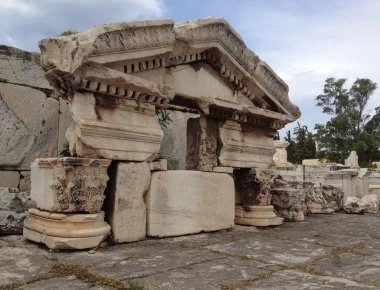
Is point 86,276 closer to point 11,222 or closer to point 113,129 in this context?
point 113,129

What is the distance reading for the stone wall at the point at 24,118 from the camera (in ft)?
18.7

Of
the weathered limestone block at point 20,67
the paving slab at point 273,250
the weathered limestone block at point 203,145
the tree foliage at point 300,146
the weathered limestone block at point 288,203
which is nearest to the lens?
the paving slab at point 273,250

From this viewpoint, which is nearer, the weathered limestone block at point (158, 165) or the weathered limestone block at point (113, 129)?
the weathered limestone block at point (113, 129)

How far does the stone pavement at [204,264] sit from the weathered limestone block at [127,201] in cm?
18

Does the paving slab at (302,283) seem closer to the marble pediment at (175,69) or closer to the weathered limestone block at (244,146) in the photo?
the marble pediment at (175,69)

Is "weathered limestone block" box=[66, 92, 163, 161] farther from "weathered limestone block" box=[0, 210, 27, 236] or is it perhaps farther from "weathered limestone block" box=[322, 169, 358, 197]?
"weathered limestone block" box=[322, 169, 358, 197]

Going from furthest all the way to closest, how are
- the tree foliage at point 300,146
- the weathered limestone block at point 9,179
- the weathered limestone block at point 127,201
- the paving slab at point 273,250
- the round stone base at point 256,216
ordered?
the tree foliage at point 300,146 → the round stone base at point 256,216 → the weathered limestone block at point 9,179 → the weathered limestone block at point 127,201 → the paving slab at point 273,250

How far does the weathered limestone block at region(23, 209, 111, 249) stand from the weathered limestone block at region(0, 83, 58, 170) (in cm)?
192

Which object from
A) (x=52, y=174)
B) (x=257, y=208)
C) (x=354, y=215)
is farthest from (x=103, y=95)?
(x=354, y=215)

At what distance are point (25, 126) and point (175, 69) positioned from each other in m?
2.34

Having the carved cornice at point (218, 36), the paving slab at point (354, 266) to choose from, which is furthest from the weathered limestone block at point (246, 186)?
the paving slab at point (354, 266)

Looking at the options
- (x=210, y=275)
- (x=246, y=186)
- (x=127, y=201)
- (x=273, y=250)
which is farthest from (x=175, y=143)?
(x=210, y=275)

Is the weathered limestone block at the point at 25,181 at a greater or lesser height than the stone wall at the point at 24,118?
lesser

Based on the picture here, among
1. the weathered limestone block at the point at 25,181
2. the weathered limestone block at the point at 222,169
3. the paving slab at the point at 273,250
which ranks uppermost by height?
the weathered limestone block at the point at 222,169
